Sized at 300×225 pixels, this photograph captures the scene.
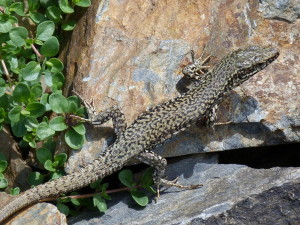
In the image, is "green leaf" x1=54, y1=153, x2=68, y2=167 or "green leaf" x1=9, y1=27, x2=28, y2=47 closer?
"green leaf" x1=54, y1=153, x2=68, y2=167

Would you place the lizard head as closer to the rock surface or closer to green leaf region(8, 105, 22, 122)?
the rock surface

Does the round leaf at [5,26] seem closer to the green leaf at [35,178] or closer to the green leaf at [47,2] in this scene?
the green leaf at [47,2]

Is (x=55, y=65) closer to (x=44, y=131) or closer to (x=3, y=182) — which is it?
(x=44, y=131)

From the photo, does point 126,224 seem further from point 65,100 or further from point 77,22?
point 77,22

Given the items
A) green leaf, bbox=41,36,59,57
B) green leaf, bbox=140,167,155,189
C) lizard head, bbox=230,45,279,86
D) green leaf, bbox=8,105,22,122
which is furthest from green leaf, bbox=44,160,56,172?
lizard head, bbox=230,45,279,86

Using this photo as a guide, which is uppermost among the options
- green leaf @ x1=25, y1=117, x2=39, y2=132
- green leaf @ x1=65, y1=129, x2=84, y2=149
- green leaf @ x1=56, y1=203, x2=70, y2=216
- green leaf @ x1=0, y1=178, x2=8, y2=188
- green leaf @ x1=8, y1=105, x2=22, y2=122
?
green leaf @ x1=8, y1=105, x2=22, y2=122
